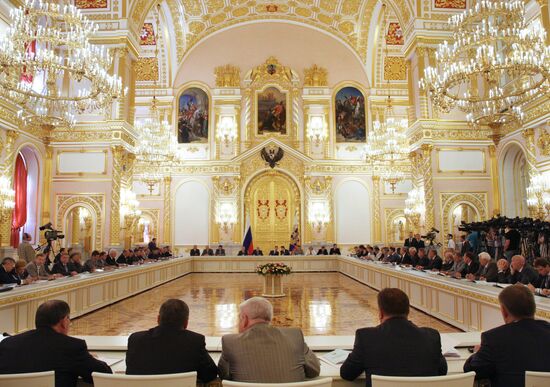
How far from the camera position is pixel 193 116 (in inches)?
949

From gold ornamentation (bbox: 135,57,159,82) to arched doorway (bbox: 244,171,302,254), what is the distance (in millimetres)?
7796

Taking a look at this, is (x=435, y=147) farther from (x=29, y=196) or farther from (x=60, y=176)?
(x=29, y=196)

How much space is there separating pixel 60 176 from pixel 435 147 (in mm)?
12503

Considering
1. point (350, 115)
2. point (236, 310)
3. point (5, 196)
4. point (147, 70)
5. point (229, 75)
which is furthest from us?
point (350, 115)

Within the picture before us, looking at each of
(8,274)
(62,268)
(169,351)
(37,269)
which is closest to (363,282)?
(62,268)

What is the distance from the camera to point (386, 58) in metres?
23.8

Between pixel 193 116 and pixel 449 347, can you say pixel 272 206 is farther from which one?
pixel 449 347

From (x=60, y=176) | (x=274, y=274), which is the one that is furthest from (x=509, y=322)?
(x=60, y=176)

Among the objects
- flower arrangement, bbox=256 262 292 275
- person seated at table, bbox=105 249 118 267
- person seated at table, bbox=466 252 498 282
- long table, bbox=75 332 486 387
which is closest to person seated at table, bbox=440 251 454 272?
person seated at table, bbox=466 252 498 282

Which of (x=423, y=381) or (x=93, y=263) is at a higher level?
(x=423, y=381)

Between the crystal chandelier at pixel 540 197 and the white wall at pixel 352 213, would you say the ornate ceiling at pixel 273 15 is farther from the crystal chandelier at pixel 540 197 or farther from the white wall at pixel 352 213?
the crystal chandelier at pixel 540 197

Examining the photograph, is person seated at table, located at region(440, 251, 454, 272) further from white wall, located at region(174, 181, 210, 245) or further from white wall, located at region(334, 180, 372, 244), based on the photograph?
white wall, located at region(174, 181, 210, 245)

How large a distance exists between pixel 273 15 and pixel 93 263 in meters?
17.3

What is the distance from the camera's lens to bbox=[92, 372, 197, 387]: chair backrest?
221cm
